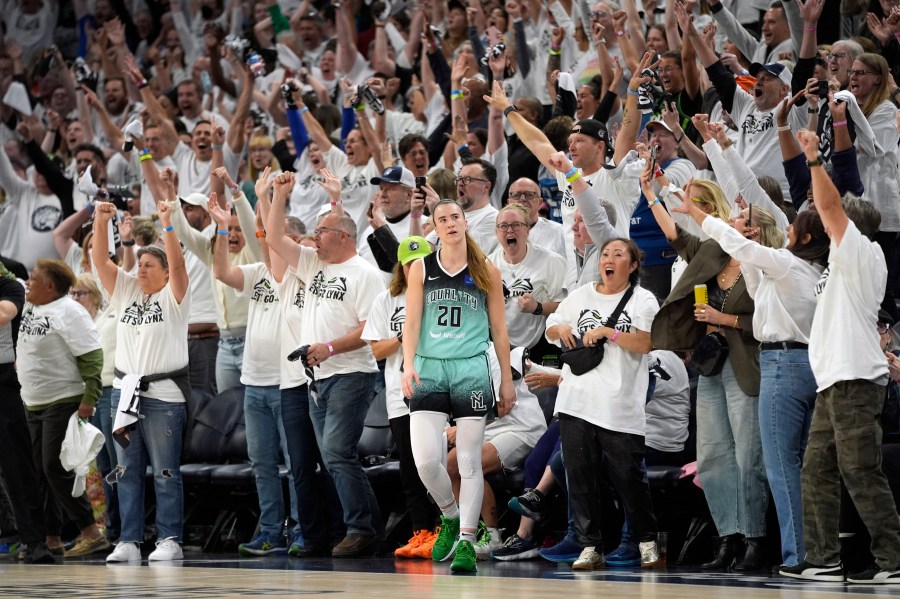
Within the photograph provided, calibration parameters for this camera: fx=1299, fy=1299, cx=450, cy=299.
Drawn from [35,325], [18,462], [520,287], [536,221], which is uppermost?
[536,221]

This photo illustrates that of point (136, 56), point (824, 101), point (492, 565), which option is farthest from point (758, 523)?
point (136, 56)

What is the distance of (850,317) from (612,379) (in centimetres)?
153

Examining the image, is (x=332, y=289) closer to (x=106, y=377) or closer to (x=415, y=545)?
(x=415, y=545)

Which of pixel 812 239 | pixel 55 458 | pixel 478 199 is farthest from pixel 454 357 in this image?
pixel 55 458

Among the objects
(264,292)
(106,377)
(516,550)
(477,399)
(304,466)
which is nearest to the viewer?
(477,399)

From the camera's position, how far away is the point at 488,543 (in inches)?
304

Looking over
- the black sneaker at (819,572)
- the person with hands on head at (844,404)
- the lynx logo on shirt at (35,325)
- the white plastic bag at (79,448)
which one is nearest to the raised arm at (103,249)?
the lynx logo on shirt at (35,325)

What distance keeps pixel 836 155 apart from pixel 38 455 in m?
5.75

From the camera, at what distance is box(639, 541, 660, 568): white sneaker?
275 inches

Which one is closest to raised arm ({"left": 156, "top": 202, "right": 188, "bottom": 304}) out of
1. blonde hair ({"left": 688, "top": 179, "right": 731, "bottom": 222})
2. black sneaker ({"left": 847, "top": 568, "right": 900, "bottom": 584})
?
blonde hair ({"left": 688, "top": 179, "right": 731, "bottom": 222})

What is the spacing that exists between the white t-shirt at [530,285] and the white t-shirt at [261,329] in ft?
5.16

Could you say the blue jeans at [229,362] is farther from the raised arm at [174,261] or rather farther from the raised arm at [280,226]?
the raised arm at [280,226]

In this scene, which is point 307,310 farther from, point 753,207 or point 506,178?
point 753,207

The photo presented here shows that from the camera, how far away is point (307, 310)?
8.34m
